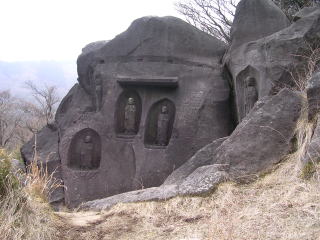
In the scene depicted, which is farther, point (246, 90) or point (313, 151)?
point (246, 90)

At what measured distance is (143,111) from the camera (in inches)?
366

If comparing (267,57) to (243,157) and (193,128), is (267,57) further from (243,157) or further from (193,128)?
(243,157)

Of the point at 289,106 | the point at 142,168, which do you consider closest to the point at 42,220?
the point at 289,106

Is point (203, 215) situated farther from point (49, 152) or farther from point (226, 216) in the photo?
point (49, 152)

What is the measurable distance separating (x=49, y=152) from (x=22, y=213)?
6315 mm

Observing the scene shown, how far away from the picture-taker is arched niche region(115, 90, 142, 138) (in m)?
9.33

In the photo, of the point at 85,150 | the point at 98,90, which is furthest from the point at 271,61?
the point at 85,150

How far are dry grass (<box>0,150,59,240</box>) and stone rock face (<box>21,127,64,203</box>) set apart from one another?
5291 mm

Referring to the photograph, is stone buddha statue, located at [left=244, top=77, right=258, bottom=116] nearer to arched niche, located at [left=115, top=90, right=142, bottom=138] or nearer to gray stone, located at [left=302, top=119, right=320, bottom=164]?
arched niche, located at [left=115, top=90, right=142, bottom=138]

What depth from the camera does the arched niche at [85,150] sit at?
9344mm

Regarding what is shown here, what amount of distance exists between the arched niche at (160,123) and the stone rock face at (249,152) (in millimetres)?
3423

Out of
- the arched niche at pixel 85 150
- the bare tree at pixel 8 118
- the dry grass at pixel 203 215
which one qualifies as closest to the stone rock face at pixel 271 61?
the dry grass at pixel 203 215

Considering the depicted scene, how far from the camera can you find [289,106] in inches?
207

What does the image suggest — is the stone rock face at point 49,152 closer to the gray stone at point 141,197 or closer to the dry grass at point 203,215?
the gray stone at point 141,197
